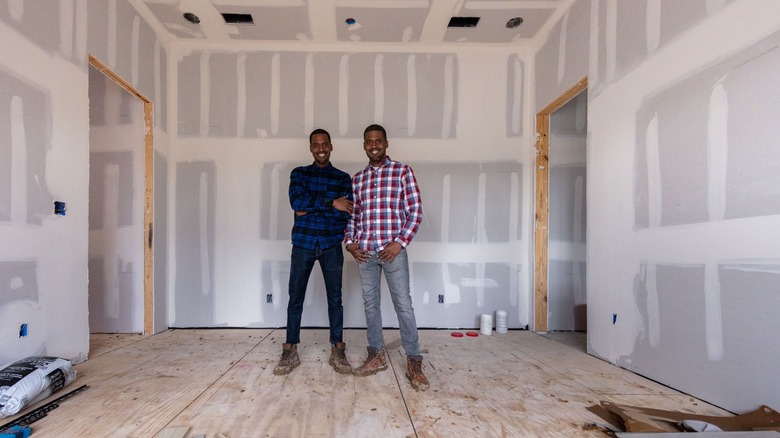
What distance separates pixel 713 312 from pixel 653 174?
79 centimetres

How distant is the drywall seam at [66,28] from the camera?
2283 mm

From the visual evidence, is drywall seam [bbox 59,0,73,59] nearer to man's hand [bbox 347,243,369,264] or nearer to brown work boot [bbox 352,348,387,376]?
man's hand [bbox 347,243,369,264]

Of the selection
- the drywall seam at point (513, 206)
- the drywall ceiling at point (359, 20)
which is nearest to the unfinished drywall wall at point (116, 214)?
the drywall ceiling at point (359, 20)

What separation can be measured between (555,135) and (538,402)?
2.53 metres

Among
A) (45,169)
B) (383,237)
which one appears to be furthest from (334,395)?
(45,169)

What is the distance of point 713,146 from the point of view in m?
1.84

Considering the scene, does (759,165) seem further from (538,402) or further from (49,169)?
(49,169)

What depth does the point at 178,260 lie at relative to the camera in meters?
3.57

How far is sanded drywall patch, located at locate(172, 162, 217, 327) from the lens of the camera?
3.55 meters

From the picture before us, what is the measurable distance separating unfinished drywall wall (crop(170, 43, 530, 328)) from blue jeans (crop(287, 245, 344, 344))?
1.07 metres

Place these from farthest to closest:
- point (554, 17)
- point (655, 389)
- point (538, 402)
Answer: point (554, 17) → point (655, 389) → point (538, 402)

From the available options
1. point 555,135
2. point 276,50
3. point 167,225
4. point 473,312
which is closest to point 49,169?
point 167,225

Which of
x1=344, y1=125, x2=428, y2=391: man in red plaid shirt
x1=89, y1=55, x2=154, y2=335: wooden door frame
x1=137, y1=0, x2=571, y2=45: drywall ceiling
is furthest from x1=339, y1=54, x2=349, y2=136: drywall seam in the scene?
x1=89, y1=55, x2=154, y2=335: wooden door frame

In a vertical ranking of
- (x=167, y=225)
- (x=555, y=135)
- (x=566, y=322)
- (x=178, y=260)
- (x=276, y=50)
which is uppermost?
(x=276, y=50)
